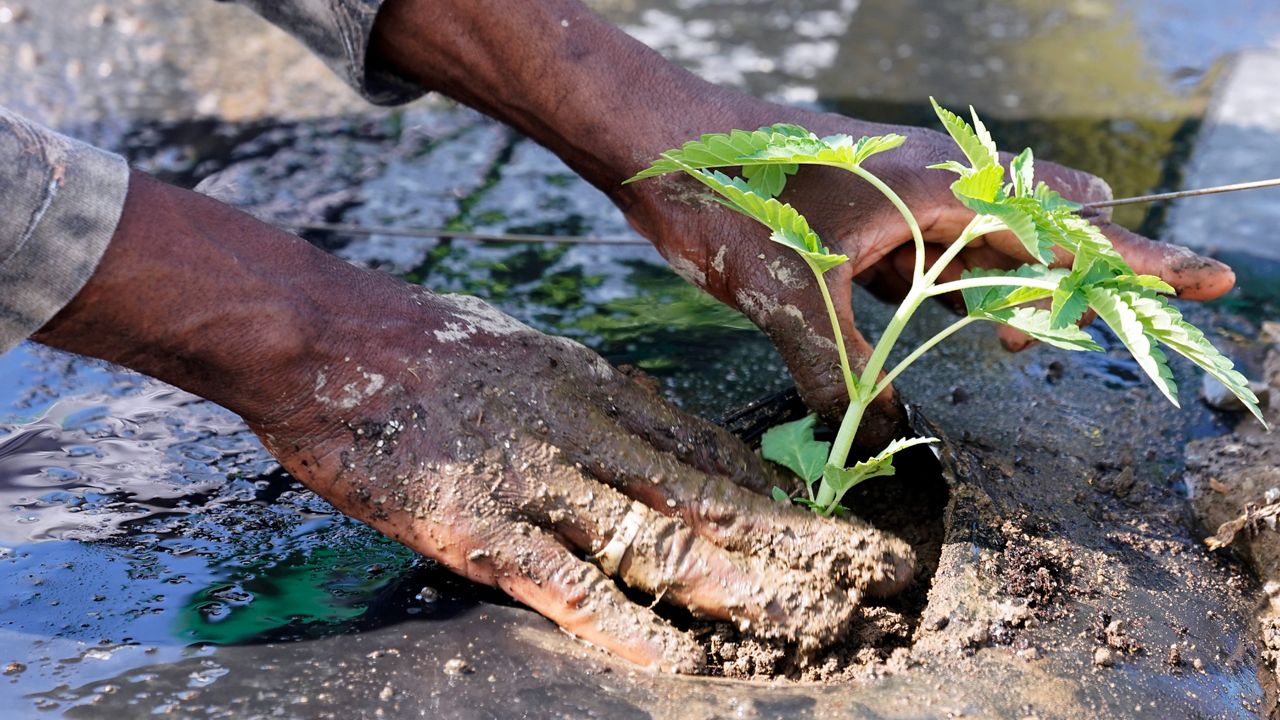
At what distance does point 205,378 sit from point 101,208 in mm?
322

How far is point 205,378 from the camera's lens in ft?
6.12

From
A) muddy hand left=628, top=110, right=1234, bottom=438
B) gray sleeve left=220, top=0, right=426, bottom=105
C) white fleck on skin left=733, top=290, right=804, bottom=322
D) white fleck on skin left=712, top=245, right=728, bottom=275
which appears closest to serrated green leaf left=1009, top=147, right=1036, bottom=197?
muddy hand left=628, top=110, right=1234, bottom=438

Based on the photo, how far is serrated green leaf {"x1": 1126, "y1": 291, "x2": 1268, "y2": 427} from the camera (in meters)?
1.53

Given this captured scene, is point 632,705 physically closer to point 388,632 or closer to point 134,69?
point 388,632

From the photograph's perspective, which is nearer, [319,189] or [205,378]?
[205,378]

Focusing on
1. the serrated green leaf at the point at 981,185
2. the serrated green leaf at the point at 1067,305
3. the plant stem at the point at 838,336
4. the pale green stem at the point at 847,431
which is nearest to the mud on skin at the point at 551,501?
the pale green stem at the point at 847,431

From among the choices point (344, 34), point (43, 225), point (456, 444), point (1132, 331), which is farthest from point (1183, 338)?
point (344, 34)

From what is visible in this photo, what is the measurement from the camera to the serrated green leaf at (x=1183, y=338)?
1527mm

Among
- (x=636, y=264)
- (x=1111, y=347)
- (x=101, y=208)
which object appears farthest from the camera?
(x=636, y=264)

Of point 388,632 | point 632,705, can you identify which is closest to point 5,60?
point 388,632

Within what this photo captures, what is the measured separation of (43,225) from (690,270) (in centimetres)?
115

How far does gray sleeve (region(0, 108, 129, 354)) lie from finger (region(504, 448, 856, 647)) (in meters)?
0.80

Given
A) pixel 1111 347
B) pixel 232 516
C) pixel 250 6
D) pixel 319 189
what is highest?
pixel 250 6

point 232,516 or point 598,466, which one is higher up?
point 598,466
